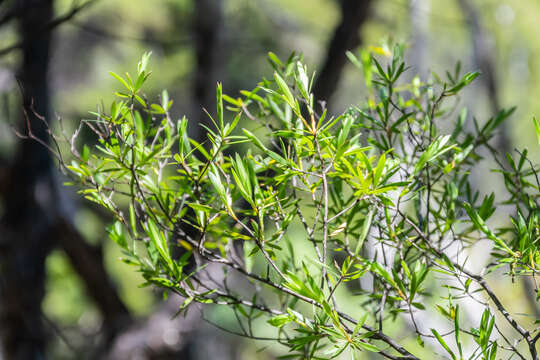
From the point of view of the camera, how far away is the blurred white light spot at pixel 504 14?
5059mm

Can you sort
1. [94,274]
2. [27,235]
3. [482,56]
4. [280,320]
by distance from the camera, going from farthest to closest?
[482,56] → [94,274] → [27,235] → [280,320]

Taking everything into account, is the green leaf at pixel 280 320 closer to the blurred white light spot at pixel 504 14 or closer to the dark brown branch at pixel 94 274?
the dark brown branch at pixel 94 274

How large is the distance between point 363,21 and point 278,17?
305 centimetres

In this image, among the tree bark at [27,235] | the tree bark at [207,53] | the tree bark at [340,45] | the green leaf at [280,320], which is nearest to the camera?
the green leaf at [280,320]

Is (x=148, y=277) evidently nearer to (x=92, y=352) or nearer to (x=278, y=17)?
(x=92, y=352)

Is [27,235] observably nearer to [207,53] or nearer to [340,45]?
[207,53]

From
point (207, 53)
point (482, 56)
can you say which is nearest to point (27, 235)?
point (207, 53)

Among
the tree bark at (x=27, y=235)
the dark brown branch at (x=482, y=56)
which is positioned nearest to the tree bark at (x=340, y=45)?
the tree bark at (x=27, y=235)

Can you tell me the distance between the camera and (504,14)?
5.21 m

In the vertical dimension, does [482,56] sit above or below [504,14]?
Result: below

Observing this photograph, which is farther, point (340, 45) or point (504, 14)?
point (504, 14)

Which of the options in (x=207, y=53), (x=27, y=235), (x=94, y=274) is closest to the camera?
(x=27, y=235)

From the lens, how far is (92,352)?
1.84m

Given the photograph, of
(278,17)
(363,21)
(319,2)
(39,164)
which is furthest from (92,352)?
(319,2)
